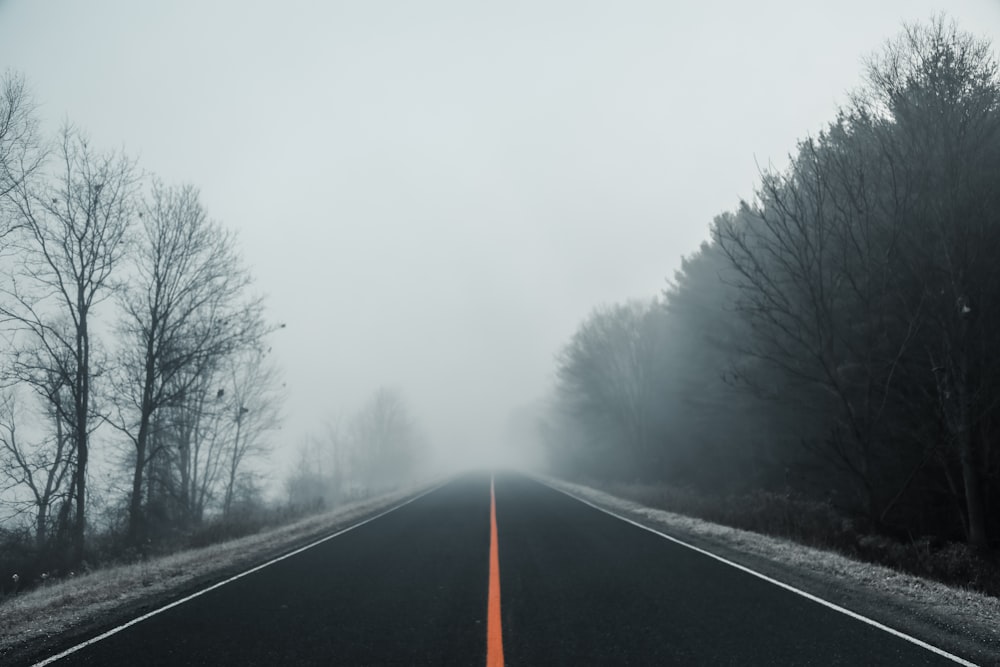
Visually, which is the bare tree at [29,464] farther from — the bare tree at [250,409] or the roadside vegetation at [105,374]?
the bare tree at [250,409]

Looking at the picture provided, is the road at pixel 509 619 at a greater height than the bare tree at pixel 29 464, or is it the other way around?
the bare tree at pixel 29 464

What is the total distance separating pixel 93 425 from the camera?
16953 mm

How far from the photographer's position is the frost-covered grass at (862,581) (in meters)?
5.88

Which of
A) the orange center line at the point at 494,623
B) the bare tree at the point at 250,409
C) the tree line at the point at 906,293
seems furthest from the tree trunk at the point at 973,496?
the bare tree at the point at 250,409

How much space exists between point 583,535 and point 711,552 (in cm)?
325

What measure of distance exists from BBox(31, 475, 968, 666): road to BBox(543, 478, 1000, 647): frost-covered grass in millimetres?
780

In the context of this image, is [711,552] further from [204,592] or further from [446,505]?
[446,505]

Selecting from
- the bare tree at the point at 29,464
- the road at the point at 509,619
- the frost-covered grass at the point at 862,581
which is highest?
the bare tree at the point at 29,464

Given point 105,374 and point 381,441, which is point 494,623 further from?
point 381,441

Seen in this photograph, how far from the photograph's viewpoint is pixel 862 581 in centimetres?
771

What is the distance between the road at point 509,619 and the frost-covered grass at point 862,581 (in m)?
0.78

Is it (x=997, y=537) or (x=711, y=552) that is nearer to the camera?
(x=711, y=552)

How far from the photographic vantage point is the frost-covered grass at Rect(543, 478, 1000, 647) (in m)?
5.88

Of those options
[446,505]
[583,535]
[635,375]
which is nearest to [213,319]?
[446,505]
